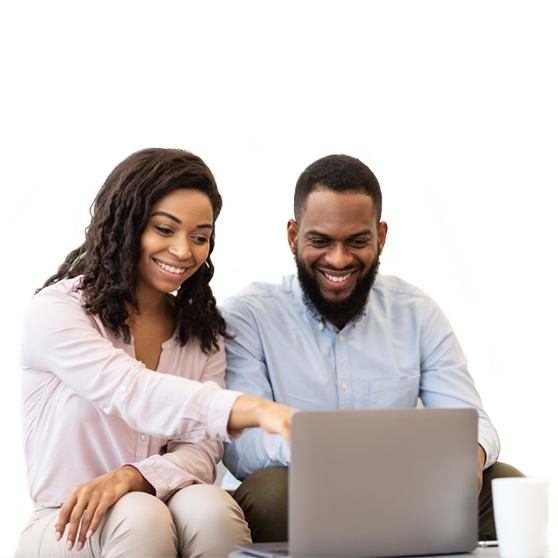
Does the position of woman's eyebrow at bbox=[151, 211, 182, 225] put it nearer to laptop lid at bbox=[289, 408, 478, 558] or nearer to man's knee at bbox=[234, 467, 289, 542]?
man's knee at bbox=[234, 467, 289, 542]

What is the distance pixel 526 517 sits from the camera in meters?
1.21

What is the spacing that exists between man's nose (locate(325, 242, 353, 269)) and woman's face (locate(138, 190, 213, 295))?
471mm

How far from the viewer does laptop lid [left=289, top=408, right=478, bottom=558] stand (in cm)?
115

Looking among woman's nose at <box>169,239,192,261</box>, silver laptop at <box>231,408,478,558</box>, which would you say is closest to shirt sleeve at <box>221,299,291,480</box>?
woman's nose at <box>169,239,192,261</box>

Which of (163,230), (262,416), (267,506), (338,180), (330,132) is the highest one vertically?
(330,132)

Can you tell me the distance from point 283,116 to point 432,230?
851 mm

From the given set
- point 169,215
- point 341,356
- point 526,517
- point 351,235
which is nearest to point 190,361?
point 169,215

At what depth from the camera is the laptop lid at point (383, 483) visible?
45.3 inches

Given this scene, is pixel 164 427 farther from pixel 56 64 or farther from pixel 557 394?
pixel 557 394

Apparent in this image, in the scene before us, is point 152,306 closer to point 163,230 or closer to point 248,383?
point 163,230

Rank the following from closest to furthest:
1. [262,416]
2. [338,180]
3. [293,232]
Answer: [262,416] → [338,180] → [293,232]

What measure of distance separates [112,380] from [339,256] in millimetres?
890

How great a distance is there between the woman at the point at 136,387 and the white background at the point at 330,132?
38.3 inches

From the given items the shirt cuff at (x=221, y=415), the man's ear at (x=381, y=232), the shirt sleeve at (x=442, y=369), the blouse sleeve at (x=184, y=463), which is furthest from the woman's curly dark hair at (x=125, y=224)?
the shirt sleeve at (x=442, y=369)
